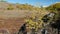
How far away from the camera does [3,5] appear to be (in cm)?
1827

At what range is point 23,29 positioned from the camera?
15.4m

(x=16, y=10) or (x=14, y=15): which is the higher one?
(x=16, y=10)

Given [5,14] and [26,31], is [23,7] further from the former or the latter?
[26,31]

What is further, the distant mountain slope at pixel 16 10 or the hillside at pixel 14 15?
the distant mountain slope at pixel 16 10

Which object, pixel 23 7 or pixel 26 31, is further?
pixel 23 7

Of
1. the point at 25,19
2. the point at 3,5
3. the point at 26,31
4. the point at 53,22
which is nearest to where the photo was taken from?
the point at 53,22

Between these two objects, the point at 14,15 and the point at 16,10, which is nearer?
the point at 14,15

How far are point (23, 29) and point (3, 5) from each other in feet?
12.2

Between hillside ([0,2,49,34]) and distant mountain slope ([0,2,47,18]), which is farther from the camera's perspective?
distant mountain slope ([0,2,47,18])

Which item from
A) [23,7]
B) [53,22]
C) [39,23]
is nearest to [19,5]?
[23,7]

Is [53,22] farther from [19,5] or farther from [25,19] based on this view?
[19,5]

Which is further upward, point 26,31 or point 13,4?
point 13,4

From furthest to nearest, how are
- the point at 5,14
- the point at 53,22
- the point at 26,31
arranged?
the point at 5,14 < the point at 26,31 < the point at 53,22

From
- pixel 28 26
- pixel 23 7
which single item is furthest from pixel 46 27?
pixel 23 7
